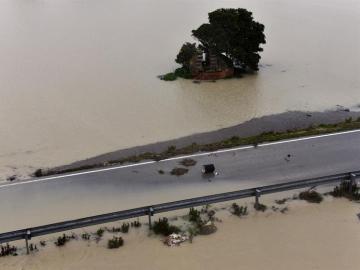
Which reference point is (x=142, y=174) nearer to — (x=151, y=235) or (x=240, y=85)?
(x=151, y=235)

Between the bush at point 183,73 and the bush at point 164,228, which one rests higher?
the bush at point 183,73

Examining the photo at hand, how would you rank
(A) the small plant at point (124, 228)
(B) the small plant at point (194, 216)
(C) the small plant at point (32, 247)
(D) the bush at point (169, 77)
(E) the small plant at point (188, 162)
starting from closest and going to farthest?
(C) the small plant at point (32, 247)
(A) the small plant at point (124, 228)
(B) the small plant at point (194, 216)
(E) the small plant at point (188, 162)
(D) the bush at point (169, 77)

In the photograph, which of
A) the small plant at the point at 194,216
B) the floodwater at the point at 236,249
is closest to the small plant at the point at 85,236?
the floodwater at the point at 236,249

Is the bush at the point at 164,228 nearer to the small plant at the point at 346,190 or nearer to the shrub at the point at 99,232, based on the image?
the shrub at the point at 99,232

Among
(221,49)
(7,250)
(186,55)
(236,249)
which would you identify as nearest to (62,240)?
(7,250)

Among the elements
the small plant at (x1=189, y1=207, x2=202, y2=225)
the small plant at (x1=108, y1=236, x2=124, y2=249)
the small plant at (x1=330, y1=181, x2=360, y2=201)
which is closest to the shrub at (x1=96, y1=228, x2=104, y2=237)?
the small plant at (x1=108, y1=236, x2=124, y2=249)

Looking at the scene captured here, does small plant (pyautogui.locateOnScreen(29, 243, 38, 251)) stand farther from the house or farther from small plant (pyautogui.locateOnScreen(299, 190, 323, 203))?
the house

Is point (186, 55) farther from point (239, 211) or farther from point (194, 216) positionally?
point (194, 216)
